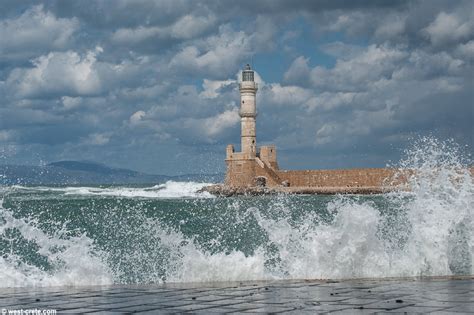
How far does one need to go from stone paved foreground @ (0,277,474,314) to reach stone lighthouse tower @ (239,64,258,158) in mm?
41367

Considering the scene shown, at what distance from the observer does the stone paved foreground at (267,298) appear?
4969 mm

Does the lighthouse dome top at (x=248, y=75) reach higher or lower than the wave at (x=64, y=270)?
higher

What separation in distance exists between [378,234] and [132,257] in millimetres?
3759

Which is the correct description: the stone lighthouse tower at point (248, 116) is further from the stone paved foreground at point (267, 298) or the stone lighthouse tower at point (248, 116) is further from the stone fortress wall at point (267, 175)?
the stone paved foreground at point (267, 298)

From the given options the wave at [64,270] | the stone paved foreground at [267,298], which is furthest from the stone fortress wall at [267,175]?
the stone paved foreground at [267,298]

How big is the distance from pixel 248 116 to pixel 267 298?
1693 inches

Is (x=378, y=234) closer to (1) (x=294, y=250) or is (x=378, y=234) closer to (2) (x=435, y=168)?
(1) (x=294, y=250)

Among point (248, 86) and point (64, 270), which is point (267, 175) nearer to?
point (248, 86)

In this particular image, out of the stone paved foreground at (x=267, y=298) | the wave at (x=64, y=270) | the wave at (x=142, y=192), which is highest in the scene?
the wave at (x=142, y=192)

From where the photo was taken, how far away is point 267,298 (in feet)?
18.5

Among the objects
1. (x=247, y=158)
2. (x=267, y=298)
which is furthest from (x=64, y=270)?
(x=247, y=158)

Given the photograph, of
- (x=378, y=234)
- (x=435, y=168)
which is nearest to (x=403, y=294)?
(x=378, y=234)

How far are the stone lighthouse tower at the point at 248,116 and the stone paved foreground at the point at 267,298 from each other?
41367 millimetres

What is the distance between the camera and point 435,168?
1208 cm
